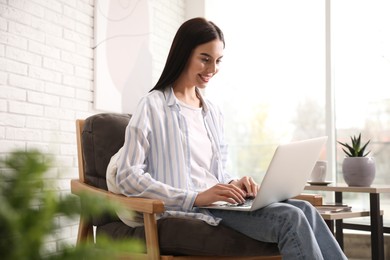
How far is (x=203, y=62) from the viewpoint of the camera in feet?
6.49

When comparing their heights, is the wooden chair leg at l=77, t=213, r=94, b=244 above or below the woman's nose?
below

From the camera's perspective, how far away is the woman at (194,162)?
157 cm

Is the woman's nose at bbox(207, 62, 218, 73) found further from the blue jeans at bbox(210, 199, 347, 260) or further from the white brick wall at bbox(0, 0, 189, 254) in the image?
the white brick wall at bbox(0, 0, 189, 254)

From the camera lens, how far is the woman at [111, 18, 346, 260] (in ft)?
5.15

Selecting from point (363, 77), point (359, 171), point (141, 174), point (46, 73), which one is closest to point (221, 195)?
point (141, 174)

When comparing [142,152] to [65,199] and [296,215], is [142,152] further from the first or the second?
[65,199]

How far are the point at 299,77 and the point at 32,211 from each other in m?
4.27

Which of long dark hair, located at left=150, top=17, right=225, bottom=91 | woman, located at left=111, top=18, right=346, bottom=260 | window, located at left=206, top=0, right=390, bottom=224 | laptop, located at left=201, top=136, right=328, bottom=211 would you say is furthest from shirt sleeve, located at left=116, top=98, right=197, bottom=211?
window, located at left=206, top=0, right=390, bottom=224

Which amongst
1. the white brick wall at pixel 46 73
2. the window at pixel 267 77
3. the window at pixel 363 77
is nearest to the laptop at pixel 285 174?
the white brick wall at pixel 46 73

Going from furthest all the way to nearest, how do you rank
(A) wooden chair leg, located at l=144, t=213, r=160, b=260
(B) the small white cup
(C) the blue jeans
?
(B) the small white cup < (A) wooden chair leg, located at l=144, t=213, r=160, b=260 < (C) the blue jeans

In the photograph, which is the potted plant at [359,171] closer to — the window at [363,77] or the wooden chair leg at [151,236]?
the window at [363,77]

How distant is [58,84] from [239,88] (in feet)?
6.36

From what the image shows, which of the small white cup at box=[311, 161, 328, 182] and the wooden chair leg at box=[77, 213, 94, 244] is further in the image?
the small white cup at box=[311, 161, 328, 182]

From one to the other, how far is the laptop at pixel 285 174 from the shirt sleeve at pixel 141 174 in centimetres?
11
